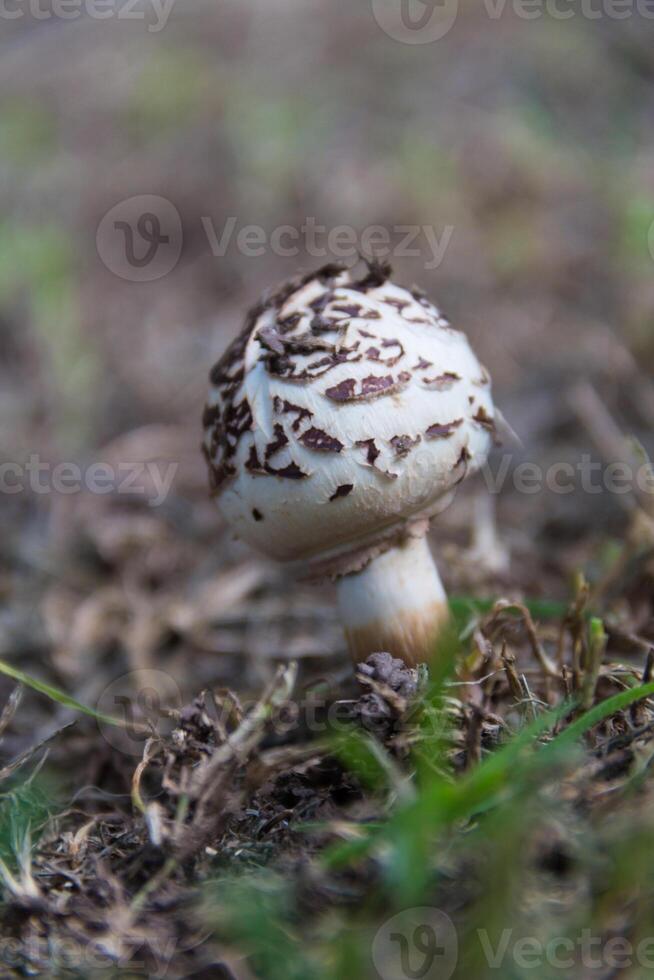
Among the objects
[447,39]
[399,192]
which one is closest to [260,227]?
[399,192]

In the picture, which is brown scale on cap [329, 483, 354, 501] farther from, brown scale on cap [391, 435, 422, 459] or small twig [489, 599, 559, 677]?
small twig [489, 599, 559, 677]

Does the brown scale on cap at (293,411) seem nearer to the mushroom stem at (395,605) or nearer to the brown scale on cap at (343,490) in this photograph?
the brown scale on cap at (343,490)

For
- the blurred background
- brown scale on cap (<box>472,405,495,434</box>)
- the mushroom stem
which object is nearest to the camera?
brown scale on cap (<box>472,405,495,434</box>)

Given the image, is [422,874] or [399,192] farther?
[399,192]

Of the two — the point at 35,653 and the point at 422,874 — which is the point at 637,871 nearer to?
the point at 422,874

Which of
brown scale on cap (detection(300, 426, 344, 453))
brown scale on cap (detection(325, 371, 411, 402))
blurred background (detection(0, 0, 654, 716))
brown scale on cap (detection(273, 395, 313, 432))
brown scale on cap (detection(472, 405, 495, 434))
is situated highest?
brown scale on cap (detection(325, 371, 411, 402))

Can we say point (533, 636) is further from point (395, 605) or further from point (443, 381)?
point (443, 381)

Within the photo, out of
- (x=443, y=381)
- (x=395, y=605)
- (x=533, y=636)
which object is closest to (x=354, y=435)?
(x=443, y=381)

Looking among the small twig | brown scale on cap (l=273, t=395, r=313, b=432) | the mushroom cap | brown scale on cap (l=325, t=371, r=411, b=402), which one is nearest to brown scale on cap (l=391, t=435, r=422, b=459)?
the mushroom cap
